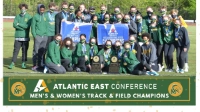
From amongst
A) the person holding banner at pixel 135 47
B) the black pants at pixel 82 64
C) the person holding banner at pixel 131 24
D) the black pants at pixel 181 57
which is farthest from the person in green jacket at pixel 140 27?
the black pants at pixel 82 64

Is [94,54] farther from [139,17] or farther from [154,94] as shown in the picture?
[154,94]

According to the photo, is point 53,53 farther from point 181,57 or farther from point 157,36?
point 181,57

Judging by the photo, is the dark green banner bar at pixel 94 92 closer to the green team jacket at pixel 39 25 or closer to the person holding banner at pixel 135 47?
the person holding banner at pixel 135 47

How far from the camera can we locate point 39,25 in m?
12.1

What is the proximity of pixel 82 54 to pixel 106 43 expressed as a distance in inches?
25.6

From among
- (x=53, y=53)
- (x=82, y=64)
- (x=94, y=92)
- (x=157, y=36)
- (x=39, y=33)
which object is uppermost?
(x=39, y=33)

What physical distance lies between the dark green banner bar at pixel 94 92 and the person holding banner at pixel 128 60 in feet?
8.33

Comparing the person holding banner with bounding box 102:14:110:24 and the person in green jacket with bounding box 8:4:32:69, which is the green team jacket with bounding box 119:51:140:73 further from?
the person in green jacket with bounding box 8:4:32:69

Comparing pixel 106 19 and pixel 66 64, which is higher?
pixel 106 19

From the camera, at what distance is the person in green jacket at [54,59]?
11406mm

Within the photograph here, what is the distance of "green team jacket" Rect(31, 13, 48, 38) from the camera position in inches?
476

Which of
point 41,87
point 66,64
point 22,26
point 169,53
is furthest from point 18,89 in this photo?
point 169,53

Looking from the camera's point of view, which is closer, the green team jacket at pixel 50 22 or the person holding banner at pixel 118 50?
the person holding banner at pixel 118 50
